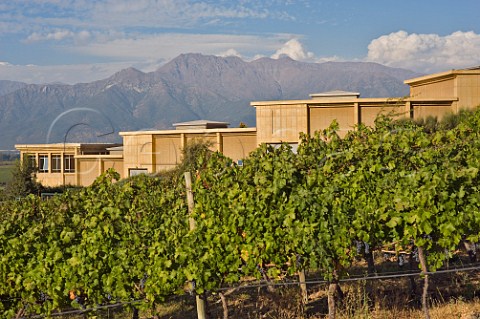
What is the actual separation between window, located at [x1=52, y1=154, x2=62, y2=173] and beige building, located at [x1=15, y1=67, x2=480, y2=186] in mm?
3330

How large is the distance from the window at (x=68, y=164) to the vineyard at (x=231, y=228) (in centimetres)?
5244

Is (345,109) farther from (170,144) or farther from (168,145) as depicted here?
(168,145)

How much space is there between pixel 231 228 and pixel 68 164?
5408cm

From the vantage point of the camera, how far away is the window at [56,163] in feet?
194

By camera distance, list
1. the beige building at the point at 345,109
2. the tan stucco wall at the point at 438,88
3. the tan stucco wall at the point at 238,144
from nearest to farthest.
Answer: the beige building at the point at 345,109
the tan stucco wall at the point at 438,88
the tan stucco wall at the point at 238,144

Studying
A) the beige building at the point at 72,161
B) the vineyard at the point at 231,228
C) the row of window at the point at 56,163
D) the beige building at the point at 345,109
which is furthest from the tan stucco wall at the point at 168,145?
the vineyard at the point at 231,228

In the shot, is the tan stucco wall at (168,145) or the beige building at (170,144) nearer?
the tan stucco wall at (168,145)

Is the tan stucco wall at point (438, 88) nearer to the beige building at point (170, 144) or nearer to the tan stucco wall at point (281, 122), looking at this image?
the tan stucco wall at point (281, 122)

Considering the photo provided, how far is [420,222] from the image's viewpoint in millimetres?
6973

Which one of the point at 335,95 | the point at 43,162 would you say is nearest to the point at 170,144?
the point at 335,95

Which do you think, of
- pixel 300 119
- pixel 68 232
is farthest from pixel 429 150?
pixel 300 119

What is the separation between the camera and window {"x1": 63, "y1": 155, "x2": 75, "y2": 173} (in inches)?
2289

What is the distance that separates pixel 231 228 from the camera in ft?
23.1

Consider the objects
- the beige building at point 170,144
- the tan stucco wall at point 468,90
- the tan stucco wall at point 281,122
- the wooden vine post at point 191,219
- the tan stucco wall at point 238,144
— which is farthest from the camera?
the beige building at point 170,144
